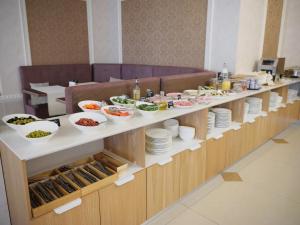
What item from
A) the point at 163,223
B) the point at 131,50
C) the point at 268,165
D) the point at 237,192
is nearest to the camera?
the point at 163,223

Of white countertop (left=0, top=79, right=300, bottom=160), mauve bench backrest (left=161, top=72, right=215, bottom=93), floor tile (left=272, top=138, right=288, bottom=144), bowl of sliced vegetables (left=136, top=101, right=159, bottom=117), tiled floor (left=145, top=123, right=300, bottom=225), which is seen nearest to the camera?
white countertop (left=0, top=79, right=300, bottom=160)

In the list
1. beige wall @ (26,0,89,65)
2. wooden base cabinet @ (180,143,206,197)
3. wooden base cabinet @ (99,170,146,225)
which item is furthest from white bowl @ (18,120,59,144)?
beige wall @ (26,0,89,65)

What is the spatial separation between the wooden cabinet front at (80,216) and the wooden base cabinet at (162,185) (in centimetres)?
38

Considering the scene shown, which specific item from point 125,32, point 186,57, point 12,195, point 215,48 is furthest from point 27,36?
point 12,195

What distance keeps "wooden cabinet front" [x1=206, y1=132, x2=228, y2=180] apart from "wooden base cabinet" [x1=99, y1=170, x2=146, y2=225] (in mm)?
709

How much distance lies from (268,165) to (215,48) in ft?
5.09

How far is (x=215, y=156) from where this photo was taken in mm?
2064

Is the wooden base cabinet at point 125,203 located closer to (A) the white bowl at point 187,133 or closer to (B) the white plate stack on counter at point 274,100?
(A) the white bowl at point 187,133

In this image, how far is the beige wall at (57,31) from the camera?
3850 millimetres

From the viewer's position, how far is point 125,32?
14.9ft

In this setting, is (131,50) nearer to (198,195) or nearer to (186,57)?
(186,57)

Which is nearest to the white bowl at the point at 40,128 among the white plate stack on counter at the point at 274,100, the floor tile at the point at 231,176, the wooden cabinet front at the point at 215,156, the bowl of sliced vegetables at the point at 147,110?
the bowl of sliced vegetables at the point at 147,110

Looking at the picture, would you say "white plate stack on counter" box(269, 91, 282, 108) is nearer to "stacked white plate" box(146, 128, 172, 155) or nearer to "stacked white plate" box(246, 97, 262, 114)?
"stacked white plate" box(246, 97, 262, 114)

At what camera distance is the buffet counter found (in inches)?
42.6
